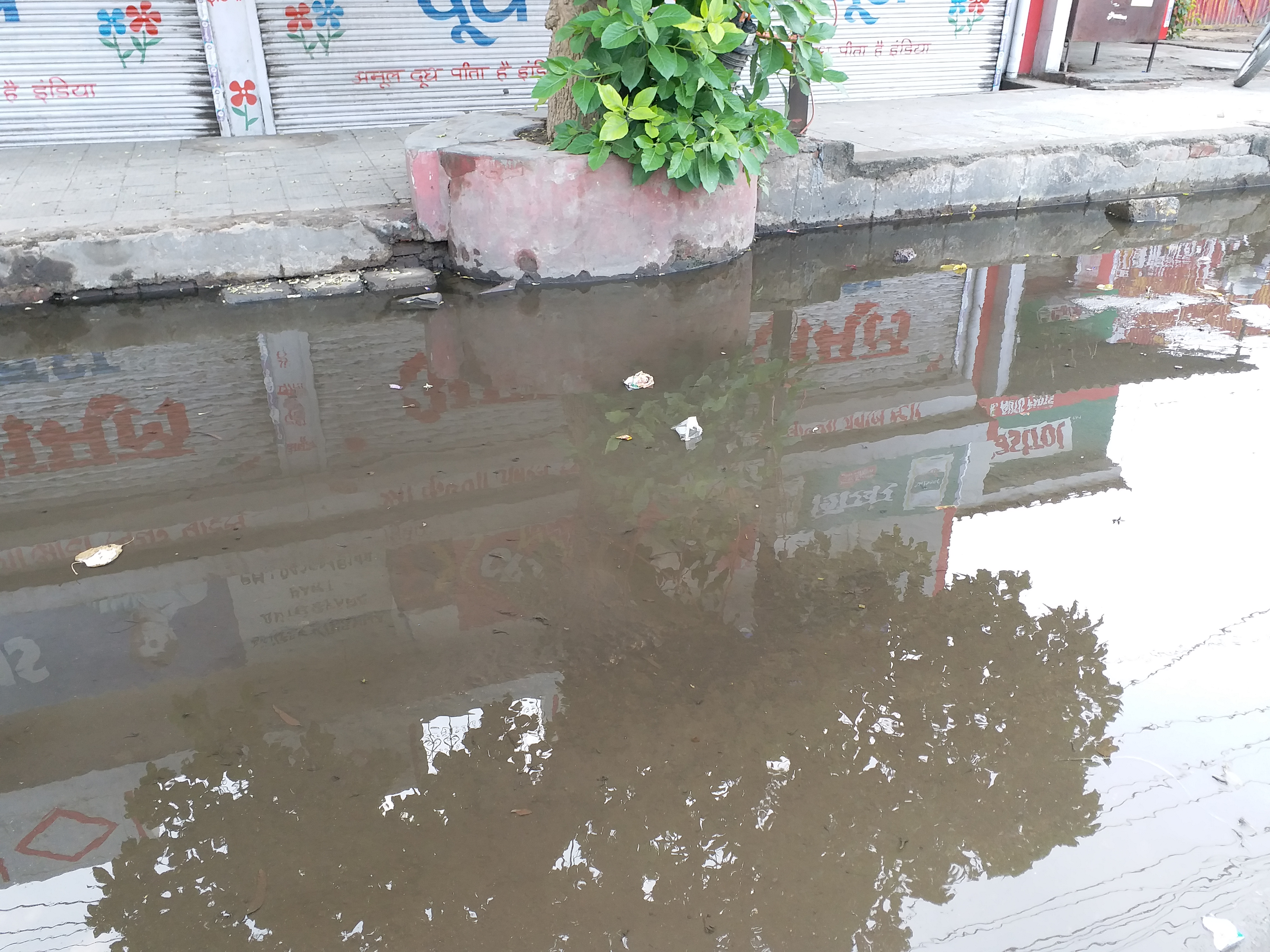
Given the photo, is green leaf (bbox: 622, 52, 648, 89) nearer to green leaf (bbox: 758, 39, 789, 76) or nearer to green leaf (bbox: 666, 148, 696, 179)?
green leaf (bbox: 666, 148, 696, 179)

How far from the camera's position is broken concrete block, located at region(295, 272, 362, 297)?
5.12 meters

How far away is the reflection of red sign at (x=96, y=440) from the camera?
139 inches

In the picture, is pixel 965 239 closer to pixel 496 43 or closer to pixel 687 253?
pixel 687 253

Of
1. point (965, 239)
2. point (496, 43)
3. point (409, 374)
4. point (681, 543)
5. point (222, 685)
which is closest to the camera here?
point (222, 685)

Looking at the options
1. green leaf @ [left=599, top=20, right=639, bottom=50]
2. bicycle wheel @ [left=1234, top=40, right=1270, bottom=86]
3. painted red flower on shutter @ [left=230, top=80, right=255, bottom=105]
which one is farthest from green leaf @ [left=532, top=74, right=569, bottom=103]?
bicycle wheel @ [left=1234, top=40, right=1270, bottom=86]

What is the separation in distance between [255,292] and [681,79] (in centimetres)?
253

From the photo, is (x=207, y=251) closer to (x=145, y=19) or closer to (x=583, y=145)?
(x=583, y=145)

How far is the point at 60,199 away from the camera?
5531 mm

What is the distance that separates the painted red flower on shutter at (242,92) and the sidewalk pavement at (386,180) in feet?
0.95

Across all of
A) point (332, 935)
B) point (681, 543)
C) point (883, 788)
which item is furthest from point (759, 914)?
point (681, 543)

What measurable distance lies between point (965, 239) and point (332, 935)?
231 inches

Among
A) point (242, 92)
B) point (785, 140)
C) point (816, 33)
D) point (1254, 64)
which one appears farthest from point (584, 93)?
point (1254, 64)

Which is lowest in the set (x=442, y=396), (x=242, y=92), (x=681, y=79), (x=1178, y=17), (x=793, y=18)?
(x=442, y=396)

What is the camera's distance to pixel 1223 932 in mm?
1848
